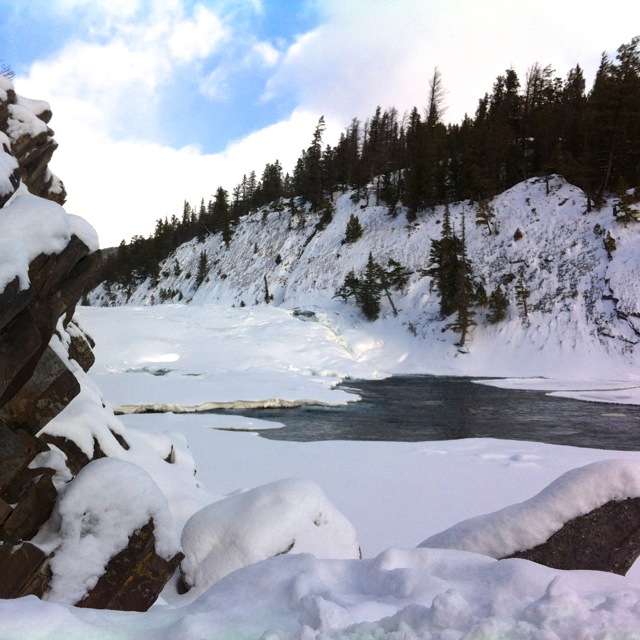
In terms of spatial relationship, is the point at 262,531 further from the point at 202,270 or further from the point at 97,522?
the point at 202,270

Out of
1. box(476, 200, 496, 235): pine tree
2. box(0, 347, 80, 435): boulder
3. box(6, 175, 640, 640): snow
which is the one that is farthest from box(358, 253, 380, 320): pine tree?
box(0, 347, 80, 435): boulder

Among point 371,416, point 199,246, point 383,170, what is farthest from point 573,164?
point 199,246

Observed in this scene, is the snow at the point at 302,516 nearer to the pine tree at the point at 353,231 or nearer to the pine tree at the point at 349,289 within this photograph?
the pine tree at the point at 349,289

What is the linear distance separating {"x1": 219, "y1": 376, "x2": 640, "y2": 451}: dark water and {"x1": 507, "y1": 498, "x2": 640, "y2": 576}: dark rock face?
7.99m

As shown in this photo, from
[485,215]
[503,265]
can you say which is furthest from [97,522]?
[485,215]

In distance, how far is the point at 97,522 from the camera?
3.68m

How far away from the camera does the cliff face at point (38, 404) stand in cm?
337

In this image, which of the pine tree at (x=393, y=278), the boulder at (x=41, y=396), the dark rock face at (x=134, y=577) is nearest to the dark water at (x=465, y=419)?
the boulder at (x=41, y=396)

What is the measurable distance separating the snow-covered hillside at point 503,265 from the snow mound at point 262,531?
28.1 m

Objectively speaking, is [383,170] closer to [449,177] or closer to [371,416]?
[449,177]

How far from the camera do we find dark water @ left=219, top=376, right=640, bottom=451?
1188cm

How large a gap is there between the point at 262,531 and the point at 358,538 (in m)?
1.81

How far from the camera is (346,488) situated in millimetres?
7406

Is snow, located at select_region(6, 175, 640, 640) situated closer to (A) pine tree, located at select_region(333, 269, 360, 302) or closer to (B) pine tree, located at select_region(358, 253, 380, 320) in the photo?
(B) pine tree, located at select_region(358, 253, 380, 320)
